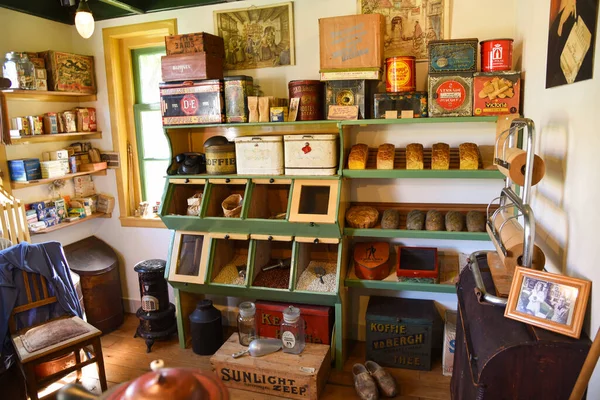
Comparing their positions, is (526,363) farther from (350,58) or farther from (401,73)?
(350,58)

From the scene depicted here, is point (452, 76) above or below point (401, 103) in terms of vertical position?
above

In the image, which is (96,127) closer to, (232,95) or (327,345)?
(232,95)

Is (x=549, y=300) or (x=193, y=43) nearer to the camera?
(x=549, y=300)

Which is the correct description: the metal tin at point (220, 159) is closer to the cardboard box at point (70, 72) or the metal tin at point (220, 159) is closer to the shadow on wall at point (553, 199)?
the cardboard box at point (70, 72)

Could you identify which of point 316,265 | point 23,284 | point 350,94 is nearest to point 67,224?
point 23,284

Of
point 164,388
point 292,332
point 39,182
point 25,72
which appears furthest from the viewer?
point 39,182

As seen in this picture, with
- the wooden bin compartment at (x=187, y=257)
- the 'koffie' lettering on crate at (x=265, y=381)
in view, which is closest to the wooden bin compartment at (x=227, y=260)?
the wooden bin compartment at (x=187, y=257)

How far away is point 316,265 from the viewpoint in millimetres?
3328

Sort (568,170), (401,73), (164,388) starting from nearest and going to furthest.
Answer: (164,388), (568,170), (401,73)

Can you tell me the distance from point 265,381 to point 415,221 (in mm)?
1414

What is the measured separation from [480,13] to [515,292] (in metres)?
2.05

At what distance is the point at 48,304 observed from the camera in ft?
9.82

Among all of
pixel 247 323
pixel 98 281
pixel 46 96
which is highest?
pixel 46 96

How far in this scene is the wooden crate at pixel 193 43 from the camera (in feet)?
10.2
